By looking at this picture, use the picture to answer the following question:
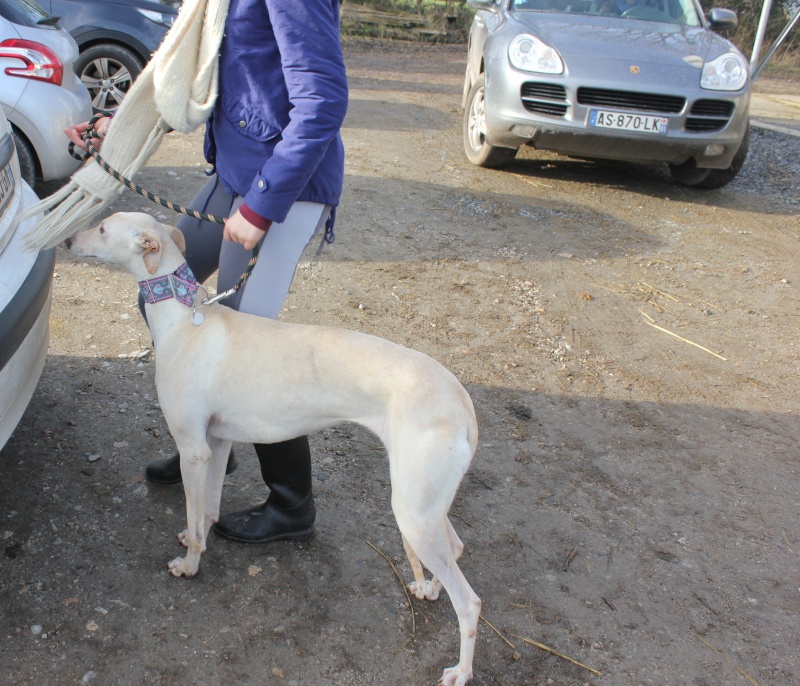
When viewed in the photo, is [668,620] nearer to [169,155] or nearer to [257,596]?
[257,596]

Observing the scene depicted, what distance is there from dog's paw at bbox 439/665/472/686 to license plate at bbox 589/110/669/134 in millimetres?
5427

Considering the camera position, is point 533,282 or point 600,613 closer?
point 600,613

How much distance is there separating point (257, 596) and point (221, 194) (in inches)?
55.2

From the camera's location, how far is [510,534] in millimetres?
3057

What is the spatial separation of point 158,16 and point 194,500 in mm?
7421

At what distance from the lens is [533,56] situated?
676cm

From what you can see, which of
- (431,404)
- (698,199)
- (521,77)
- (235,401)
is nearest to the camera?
(431,404)

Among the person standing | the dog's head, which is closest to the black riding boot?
the person standing

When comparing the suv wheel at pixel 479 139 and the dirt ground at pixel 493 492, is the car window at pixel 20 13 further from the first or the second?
the suv wheel at pixel 479 139

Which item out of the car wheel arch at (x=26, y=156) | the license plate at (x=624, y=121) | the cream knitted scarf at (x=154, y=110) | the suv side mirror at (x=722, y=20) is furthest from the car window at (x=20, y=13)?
the suv side mirror at (x=722, y=20)

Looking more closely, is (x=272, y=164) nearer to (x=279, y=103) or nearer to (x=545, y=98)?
(x=279, y=103)

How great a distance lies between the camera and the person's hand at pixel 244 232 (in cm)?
225

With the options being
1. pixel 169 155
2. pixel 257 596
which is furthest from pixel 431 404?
pixel 169 155

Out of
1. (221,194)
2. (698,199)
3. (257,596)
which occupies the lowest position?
(698,199)
